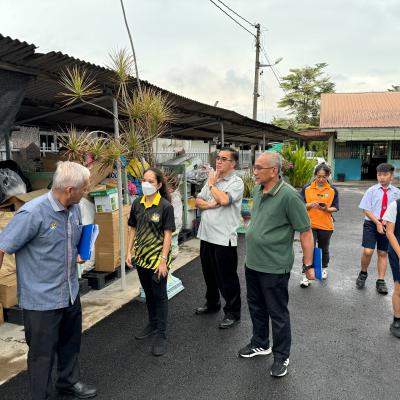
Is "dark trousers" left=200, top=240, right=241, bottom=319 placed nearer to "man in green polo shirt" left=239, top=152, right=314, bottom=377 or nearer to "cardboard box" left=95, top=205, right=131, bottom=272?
"man in green polo shirt" left=239, top=152, right=314, bottom=377

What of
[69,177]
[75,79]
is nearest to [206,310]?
[69,177]

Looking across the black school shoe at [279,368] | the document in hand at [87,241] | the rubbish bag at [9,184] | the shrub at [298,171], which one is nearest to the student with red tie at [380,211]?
the black school shoe at [279,368]

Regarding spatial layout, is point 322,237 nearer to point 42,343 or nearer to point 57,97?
point 42,343

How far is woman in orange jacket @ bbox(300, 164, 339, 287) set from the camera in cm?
493

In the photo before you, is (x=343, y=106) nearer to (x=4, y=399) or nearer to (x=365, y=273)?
(x=365, y=273)

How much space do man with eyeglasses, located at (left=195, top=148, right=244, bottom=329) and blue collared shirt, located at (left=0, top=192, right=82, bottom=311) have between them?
164 cm

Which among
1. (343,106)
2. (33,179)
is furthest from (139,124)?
(343,106)

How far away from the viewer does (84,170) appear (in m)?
2.29

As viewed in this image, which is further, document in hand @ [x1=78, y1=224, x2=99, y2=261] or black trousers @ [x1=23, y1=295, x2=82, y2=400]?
document in hand @ [x1=78, y1=224, x2=99, y2=261]

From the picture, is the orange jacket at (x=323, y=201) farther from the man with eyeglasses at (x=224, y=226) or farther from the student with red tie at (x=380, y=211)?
the man with eyeglasses at (x=224, y=226)

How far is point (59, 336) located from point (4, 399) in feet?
2.09

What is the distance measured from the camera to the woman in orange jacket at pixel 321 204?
4.93 m

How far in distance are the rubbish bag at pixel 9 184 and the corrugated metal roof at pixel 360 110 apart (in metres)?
18.7

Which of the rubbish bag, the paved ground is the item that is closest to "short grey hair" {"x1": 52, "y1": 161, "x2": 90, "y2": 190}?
the paved ground
